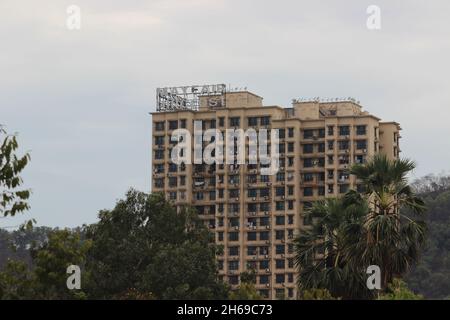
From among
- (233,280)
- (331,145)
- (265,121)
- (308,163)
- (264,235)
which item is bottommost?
(233,280)

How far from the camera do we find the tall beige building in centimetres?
16950

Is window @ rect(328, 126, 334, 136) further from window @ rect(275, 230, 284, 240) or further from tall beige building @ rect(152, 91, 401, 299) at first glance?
window @ rect(275, 230, 284, 240)

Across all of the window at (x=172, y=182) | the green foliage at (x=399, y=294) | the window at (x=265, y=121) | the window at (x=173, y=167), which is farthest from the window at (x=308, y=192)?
the green foliage at (x=399, y=294)

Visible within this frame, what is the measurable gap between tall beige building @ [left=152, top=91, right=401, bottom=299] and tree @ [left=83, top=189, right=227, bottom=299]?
7432 centimetres

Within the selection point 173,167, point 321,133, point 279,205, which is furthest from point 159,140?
point 321,133

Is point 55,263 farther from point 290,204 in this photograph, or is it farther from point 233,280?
point 290,204

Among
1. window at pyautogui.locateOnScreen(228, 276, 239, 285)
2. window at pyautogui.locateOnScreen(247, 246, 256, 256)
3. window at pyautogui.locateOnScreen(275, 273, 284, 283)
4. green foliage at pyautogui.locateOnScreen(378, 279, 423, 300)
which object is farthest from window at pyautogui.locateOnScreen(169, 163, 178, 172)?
green foliage at pyautogui.locateOnScreen(378, 279, 423, 300)

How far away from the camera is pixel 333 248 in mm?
52719

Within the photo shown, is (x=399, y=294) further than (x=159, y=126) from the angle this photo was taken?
No

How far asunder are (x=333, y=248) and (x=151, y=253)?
126 ft
